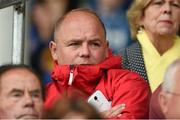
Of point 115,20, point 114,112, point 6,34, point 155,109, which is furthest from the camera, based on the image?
point 115,20

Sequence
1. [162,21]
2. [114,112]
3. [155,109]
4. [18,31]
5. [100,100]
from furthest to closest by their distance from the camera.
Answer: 1. [18,31]
2. [162,21]
3. [100,100]
4. [114,112]
5. [155,109]

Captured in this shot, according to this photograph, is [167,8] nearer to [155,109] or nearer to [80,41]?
[80,41]

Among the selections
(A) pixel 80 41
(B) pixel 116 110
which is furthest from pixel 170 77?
(A) pixel 80 41

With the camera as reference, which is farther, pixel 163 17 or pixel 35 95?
pixel 163 17

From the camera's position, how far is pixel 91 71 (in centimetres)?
320

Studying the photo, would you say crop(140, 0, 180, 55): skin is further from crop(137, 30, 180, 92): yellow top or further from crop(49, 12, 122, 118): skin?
crop(49, 12, 122, 118): skin

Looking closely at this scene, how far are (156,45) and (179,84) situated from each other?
3.84 feet

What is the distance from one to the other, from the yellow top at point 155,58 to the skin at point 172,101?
0.97 m

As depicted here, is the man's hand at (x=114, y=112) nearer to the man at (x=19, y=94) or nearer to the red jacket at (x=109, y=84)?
the red jacket at (x=109, y=84)

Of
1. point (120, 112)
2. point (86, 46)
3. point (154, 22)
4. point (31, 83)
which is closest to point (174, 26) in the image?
point (154, 22)

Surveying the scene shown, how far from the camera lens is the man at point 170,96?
255 centimetres

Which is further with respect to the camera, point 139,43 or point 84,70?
point 139,43

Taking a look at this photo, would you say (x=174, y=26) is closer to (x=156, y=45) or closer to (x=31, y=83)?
(x=156, y=45)

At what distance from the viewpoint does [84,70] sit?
3.22 metres
